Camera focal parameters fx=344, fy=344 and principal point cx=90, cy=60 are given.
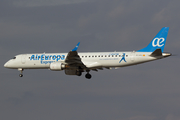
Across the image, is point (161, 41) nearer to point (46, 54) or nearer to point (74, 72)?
point (74, 72)

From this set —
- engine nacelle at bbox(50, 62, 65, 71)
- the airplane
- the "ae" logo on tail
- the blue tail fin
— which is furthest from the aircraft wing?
the "ae" logo on tail

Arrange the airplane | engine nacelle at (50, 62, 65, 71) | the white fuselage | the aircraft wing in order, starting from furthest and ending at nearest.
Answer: engine nacelle at (50, 62, 65, 71) → the white fuselage → the airplane → the aircraft wing

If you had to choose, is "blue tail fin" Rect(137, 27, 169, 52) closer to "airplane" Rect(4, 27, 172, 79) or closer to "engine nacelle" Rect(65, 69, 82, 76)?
"airplane" Rect(4, 27, 172, 79)

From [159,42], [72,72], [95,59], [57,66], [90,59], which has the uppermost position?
[159,42]

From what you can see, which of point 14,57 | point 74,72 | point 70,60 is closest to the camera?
point 70,60

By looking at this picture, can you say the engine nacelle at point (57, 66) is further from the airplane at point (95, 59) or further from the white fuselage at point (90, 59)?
the white fuselage at point (90, 59)

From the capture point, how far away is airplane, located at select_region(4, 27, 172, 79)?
48594 mm

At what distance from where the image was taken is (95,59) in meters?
50.2

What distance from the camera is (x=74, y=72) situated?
51875mm

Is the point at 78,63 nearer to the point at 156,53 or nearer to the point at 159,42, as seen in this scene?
the point at 156,53

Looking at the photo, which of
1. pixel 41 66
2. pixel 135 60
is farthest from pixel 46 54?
pixel 135 60

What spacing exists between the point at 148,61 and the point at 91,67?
8.29 meters

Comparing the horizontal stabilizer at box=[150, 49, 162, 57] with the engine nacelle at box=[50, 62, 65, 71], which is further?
the engine nacelle at box=[50, 62, 65, 71]

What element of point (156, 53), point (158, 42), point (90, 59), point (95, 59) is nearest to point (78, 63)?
point (90, 59)
